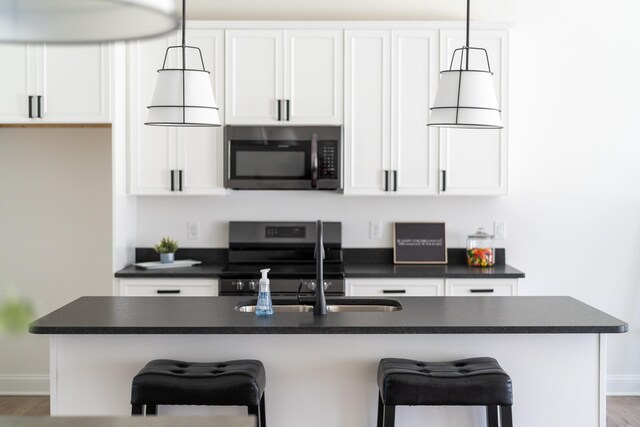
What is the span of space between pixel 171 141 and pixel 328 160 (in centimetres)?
99

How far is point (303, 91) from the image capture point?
4.82m

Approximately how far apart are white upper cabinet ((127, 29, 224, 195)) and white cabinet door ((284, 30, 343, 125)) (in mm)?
444

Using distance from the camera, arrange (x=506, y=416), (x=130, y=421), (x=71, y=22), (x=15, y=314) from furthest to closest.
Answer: (x=506, y=416) → (x=130, y=421) → (x=71, y=22) → (x=15, y=314)

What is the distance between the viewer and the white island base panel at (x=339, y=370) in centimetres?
307

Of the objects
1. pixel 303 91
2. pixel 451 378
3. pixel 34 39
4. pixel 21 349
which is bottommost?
pixel 21 349

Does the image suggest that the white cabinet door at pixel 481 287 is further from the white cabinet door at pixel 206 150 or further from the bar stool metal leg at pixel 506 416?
the bar stool metal leg at pixel 506 416

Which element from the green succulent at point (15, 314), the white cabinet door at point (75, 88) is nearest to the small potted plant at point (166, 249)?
the white cabinet door at point (75, 88)

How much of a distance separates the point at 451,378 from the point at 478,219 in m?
2.53

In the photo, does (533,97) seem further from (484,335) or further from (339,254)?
(484,335)

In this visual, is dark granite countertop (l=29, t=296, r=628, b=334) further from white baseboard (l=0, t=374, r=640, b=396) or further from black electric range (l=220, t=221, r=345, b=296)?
white baseboard (l=0, t=374, r=640, b=396)

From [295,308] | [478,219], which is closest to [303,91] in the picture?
[478,219]

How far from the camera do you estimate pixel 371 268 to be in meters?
4.85

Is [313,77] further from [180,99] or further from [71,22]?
[71,22]

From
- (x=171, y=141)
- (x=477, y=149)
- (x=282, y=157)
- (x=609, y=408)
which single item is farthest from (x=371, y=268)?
(x=609, y=408)
